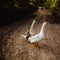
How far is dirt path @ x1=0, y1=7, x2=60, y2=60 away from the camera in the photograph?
589cm

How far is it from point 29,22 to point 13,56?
2208mm

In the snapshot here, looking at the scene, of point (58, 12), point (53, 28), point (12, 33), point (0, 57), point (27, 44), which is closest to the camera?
point (0, 57)

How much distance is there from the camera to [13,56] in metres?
5.88

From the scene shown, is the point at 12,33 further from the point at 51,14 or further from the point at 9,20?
the point at 51,14

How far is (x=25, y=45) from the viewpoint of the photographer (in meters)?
6.37

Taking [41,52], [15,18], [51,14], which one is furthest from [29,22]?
[41,52]

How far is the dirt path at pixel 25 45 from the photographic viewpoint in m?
5.89

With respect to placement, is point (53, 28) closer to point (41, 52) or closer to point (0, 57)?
point (41, 52)

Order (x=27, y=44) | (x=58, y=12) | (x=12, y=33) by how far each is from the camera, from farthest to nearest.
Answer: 1. (x=58, y=12)
2. (x=12, y=33)
3. (x=27, y=44)

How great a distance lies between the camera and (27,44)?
641cm

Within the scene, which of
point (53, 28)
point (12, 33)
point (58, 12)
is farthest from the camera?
point (58, 12)

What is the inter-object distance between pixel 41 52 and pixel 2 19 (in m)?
2.38

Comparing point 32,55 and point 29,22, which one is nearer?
point 32,55

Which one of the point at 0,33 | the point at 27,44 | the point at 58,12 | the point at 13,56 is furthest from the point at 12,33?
the point at 58,12
